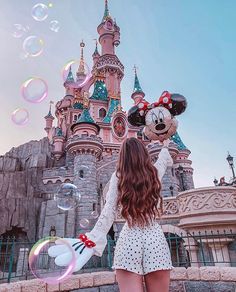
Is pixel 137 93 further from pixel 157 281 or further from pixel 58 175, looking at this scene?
pixel 157 281

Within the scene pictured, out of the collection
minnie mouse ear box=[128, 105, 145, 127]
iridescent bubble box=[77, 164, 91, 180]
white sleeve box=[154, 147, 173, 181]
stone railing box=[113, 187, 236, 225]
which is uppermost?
iridescent bubble box=[77, 164, 91, 180]

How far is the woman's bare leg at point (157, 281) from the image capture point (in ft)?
5.32

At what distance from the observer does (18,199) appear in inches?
720

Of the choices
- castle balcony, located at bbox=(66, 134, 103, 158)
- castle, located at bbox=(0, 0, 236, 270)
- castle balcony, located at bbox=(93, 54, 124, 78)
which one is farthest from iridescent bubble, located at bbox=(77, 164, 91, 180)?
castle balcony, located at bbox=(93, 54, 124, 78)

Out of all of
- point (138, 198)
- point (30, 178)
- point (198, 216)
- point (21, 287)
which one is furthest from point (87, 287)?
point (30, 178)

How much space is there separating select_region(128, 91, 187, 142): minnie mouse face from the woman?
1938 millimetres

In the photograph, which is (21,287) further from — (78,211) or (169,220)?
(78,211)

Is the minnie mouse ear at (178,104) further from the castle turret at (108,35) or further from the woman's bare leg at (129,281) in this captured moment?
the castle turret at (108,35)

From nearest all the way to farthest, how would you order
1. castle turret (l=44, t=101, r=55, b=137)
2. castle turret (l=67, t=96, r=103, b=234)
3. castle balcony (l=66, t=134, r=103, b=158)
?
castle turret (l=67, t=96, r=103, b=234), castle balcony (l=66, t=134, r=103, b=158), castle turret (l=44, t=101, r=55, b=137)

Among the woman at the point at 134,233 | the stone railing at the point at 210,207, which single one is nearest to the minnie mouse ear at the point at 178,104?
the woman at the point at 134,233

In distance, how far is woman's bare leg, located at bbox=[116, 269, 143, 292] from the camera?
156 cm

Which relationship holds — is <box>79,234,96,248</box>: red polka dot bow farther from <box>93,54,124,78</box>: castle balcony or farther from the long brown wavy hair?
<box>93,54,124,78</box>: castle balcony

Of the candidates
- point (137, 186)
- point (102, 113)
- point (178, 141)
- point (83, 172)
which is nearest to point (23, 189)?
point (83, 172)

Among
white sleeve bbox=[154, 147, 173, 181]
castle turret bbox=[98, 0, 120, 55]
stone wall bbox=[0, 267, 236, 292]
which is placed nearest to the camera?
white sleeve bbox=[154, 147, 173, 181]
